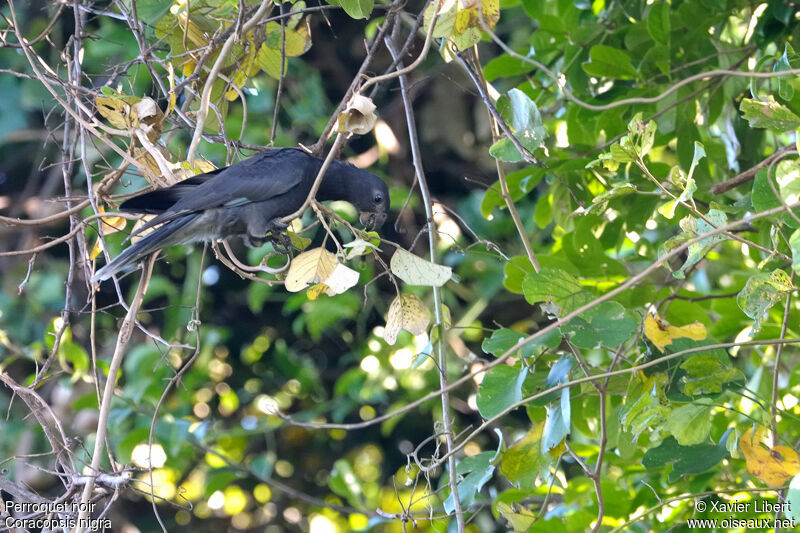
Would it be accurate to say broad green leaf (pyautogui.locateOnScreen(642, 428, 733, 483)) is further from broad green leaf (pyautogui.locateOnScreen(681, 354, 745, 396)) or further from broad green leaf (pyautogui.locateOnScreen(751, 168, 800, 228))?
broad green leaf (pyautogui.locateOnScreen(751, 168, 800, 228))

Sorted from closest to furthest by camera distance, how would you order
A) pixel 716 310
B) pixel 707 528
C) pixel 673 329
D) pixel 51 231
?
1. pixel 673 329
2. pixel 707 528
3. pixel 716 310
4. pixel 51 231

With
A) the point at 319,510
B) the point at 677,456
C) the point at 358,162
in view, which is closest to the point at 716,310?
the point at 677,456

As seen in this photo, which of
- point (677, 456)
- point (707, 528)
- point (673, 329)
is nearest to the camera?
point (673, 329)

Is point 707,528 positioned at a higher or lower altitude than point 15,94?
higher

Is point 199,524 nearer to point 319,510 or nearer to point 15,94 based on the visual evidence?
point 319,510

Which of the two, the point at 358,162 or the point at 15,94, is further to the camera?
the point at 358,162

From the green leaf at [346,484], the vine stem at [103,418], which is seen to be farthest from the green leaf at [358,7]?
the green leaf at [346,484]

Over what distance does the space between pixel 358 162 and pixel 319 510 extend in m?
2.12

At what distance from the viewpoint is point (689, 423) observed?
6.77 feet

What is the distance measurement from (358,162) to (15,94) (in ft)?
6.25

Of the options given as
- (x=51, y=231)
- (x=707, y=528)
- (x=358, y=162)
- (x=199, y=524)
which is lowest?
(x=199, y=524)

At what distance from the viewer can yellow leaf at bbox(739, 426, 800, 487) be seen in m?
1.92

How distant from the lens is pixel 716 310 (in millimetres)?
2734

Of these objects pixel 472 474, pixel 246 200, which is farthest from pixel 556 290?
pixel 246 200
